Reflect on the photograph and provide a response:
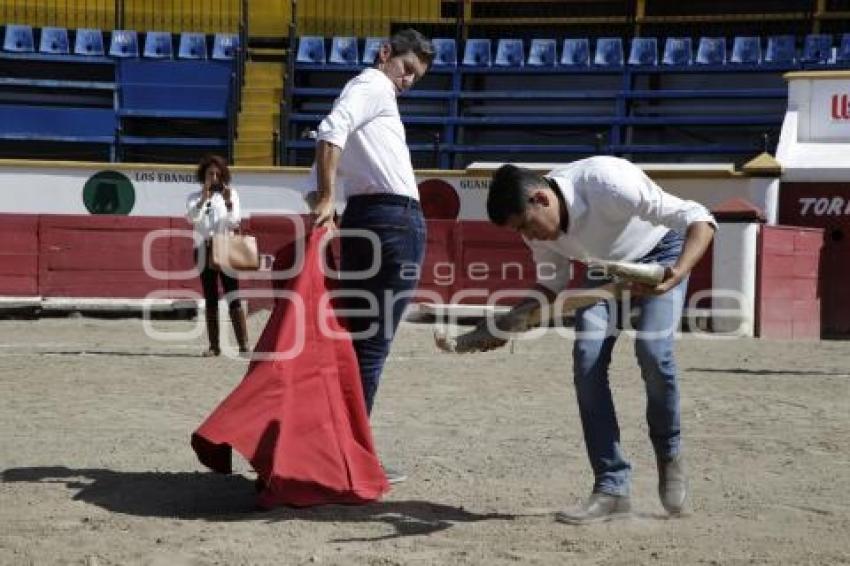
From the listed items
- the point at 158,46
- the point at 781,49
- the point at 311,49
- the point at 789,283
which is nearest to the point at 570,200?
the point at 789,283

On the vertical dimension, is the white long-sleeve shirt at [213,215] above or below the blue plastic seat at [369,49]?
below

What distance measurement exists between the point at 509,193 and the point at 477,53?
12.8 meters

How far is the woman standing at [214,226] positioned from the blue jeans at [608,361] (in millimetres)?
4857

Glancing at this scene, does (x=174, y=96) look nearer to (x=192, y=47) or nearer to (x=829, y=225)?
(x=192, y=47)

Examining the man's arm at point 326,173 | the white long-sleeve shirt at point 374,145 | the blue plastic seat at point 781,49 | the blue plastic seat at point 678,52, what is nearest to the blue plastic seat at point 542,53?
the blue plastic seat at point 678,52

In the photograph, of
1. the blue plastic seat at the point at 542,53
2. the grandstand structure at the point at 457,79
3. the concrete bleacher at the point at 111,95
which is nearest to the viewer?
the grandstand structure at the point at 457,79

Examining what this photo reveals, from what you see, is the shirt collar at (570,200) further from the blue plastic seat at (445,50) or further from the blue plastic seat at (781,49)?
the blue plastic seat at (445,50)

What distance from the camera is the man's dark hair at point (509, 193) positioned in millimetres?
3387

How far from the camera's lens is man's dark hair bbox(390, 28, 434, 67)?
421cm

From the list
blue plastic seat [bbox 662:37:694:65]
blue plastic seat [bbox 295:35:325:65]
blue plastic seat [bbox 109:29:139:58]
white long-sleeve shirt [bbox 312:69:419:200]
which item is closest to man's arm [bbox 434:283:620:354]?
white long-sleeve shirt [bbox 312:69:419:200]

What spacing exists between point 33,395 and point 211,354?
229cm

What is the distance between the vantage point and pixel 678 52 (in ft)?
50.6

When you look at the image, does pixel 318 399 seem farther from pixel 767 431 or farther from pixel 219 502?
pixel 767 431

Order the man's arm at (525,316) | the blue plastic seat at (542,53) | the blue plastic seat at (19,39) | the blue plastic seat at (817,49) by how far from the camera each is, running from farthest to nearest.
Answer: the blue plastic seat at (19,39), the blue plastic seat at (542,53), the blue plastic seat at (817,49), the man's arm at (525,316)
